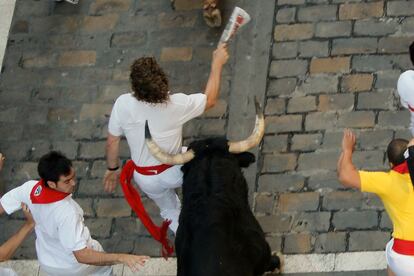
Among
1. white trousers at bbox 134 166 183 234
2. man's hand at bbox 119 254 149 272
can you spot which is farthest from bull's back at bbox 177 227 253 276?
white trousers at bbox 134 166 183 234

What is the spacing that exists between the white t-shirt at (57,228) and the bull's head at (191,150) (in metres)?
0.73

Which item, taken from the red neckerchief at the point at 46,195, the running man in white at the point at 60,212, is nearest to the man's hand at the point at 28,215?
the running man in white at the point at 60,212

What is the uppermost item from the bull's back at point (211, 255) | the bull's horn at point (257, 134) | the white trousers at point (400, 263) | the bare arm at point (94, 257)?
the bull's horn at point (257, 134)

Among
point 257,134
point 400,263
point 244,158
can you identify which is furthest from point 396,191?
point 244,158

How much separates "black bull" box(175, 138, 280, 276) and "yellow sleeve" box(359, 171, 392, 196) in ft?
3.41

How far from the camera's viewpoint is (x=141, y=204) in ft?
22.9

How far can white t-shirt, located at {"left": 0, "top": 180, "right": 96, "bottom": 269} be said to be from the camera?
5.86m

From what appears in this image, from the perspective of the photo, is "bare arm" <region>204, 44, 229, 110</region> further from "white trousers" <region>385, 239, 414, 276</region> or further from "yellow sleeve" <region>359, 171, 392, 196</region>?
"white trousers" <region>385, 239, 414, 276</region>

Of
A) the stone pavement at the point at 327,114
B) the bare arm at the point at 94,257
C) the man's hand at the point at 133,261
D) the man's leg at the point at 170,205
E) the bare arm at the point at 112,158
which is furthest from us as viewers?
the stone pavement at the point at 327,114

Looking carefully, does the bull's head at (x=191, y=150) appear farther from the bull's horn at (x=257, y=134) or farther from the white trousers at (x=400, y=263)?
the white trousers at (x=400, y=263)

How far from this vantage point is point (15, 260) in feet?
25.3

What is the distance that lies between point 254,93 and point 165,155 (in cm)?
233

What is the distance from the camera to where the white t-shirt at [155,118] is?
20.2 ft

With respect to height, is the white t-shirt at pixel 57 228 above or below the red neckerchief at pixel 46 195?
below
